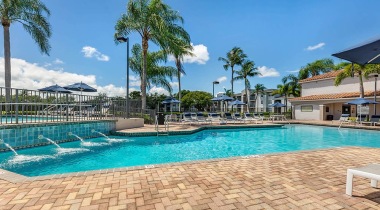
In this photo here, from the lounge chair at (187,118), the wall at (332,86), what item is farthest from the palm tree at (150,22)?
the wall at (332,86)

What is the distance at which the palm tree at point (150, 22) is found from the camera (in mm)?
13372

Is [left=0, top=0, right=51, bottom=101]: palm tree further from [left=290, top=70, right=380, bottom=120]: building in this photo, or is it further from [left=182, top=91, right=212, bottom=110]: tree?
[left=182, top=91, right=212, bottom=110]: tree

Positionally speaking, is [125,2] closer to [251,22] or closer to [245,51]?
[251,22]

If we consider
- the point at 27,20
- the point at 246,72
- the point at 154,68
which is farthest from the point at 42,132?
the point at 246,72

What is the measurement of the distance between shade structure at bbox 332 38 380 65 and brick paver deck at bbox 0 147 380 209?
2245mm

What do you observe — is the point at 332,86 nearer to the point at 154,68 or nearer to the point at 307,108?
the point at 307,108

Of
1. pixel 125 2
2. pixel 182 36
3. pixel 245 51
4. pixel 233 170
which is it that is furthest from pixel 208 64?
pixel 233 170

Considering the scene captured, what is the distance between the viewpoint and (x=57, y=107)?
31.6 feet

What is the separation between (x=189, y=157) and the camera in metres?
6.96

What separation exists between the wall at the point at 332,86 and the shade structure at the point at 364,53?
23.4 metres

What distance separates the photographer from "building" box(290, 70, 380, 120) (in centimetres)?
2158

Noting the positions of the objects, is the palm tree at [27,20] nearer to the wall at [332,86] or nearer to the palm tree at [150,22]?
the palm tree at [150,22]

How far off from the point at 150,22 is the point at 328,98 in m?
20.8

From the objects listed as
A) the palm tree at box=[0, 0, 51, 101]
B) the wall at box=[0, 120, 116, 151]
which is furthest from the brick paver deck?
the palm tree at box=[0, 0, 51, 101]
